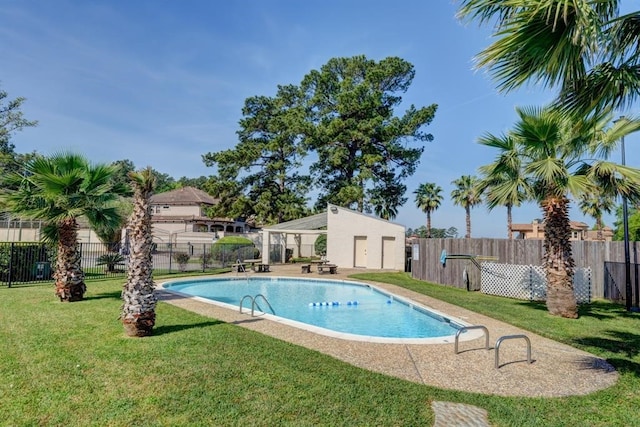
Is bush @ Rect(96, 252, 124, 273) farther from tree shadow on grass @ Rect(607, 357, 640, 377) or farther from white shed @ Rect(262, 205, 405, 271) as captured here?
tree shadow on grass @ Rect(607, 357, 640, 377)

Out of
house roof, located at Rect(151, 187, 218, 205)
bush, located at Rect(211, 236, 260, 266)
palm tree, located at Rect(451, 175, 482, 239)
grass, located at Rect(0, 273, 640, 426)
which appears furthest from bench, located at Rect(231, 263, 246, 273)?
palm tree, located at Rect(451, 175, 482, 239)

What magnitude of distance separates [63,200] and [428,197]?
3492 cm

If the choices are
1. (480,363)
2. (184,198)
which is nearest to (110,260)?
(480,363)

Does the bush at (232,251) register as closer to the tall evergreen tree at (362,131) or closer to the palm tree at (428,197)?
the tall evergreen tree at (362,131)

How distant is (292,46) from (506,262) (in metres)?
15.1

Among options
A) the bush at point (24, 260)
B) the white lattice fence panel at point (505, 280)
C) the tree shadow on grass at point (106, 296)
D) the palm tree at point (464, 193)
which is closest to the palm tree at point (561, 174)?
the white lattice fence panel at point (505, 280)

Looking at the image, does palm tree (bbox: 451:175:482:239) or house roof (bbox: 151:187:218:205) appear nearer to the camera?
palm tree (bbox: 451:175:482:239)

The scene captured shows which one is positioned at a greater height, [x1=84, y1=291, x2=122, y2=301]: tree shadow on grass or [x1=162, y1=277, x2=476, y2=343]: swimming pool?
[x1=84, y1=291, x2=122, y2=301]: tree shadow on grass

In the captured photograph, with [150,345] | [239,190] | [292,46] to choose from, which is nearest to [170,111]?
[292,46]

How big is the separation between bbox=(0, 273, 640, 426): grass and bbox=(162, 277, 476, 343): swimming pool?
2.45 meters

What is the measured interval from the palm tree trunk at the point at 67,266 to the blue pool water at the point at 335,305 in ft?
15.0

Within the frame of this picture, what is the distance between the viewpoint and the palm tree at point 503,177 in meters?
10.0

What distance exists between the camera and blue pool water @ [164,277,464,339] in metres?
10.4

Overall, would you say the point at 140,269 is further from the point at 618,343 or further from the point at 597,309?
the point at 597,309
